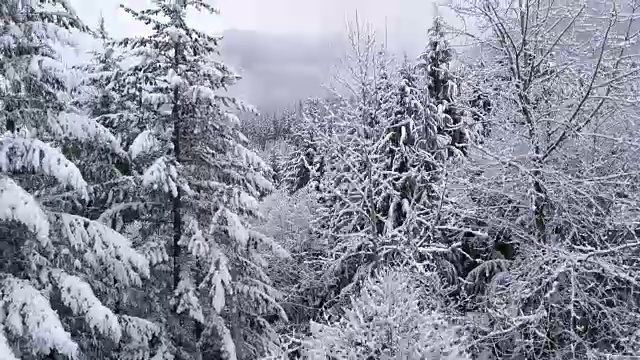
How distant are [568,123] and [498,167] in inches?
41.1

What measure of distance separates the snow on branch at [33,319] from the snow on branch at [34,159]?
173 centimetres

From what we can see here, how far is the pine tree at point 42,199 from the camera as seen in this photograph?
6.91m

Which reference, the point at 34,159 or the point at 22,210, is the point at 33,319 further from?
the point at 34,159

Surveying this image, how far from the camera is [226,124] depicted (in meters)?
12.5

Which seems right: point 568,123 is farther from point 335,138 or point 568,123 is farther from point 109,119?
point 109,119

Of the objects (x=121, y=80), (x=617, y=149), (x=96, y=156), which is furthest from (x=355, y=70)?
(x=617, y=149)

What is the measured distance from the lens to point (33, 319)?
6.83 metres

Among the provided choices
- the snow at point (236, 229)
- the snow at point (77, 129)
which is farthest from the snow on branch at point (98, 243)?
the snow at point (236, 229)

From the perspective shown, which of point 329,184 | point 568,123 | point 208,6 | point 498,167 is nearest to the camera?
point 568,123

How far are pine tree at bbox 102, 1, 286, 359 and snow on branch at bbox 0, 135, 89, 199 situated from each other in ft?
10.6

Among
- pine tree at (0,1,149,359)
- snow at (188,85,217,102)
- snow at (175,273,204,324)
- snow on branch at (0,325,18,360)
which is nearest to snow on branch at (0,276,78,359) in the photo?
pine tree at (0,1,149,359)

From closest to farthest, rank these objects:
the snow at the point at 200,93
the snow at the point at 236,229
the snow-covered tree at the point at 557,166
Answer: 1. the snow-covered tree at the point at 557,166
2. the snow at the point at 200,93
3. the snow at the point at 236,229

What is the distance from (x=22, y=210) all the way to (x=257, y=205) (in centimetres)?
589

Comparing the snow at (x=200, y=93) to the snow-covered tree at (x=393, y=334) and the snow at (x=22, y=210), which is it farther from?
the snow-covered tree at (x=393, y=334)
